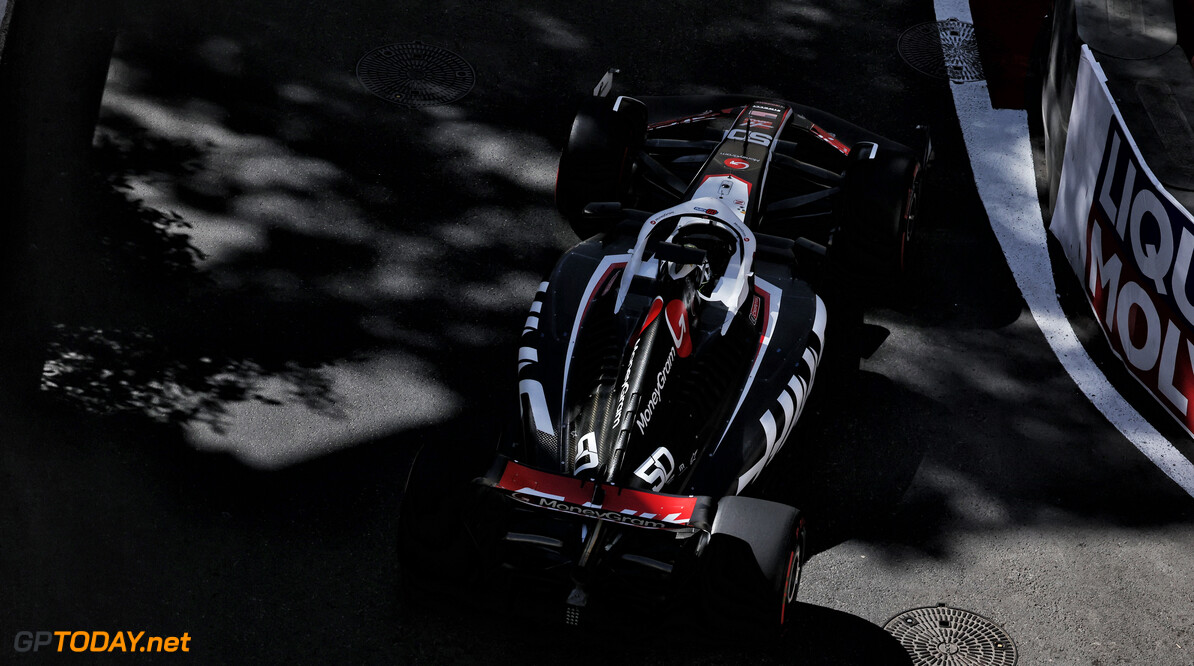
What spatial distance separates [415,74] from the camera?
29.9ft

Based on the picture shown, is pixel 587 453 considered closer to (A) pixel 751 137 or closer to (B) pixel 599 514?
(B) pixel 599 514

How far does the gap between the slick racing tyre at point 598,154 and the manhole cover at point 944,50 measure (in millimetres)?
2950

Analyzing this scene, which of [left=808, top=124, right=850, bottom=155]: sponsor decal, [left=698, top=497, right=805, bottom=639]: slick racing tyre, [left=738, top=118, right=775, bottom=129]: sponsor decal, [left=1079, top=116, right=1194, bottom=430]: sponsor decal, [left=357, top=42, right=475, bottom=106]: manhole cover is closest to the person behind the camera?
[left=698, top=497, right=805, bottom=639]: slick racing tyre

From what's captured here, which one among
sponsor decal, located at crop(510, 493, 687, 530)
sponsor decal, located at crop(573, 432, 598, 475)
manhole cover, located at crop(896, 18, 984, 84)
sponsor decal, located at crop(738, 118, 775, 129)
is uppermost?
manhole cover, located at crop(896, 18, 984, 84)

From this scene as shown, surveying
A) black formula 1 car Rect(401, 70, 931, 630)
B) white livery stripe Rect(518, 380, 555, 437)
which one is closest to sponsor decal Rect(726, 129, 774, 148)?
black formula 1 car Rect(401, 70, 931, 630)

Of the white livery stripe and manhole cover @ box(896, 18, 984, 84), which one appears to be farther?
manhole cover @ box(896, 18, 984, 84)

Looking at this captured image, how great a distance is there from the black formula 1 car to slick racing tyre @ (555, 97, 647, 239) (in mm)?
13

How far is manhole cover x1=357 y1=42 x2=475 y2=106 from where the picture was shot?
8914 millimetres

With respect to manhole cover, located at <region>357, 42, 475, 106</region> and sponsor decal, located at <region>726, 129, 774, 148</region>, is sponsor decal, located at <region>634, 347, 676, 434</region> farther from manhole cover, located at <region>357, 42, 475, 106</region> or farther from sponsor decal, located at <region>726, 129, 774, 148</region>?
manhole cover, located at <region>357, 42, 475, 106</region>

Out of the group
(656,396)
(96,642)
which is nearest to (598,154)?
(656,396)

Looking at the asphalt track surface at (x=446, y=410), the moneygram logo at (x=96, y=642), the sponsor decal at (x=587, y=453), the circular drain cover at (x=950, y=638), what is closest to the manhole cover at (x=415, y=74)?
the asphalt track surface at (x=446, y=410)

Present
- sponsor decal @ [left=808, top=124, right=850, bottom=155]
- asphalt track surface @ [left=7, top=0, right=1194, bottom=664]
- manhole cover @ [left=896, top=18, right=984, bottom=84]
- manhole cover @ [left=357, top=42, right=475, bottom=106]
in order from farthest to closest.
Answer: manhole cover @ [left=896, top=18, right=984, bottom=84] → manhole cover @ [left=357, top=42, right=475, bottom=106] → sponsor decal @ [left=808, top=124, right=850, bottom=155] → asphalt track surface @ [left=7, top=0, right=1194, bottom=664]

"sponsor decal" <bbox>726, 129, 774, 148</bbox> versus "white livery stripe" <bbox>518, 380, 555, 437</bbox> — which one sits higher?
"sponsor decal" <bbox>726, 129, 774, 148</bbox>

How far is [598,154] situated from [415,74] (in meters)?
2.48
